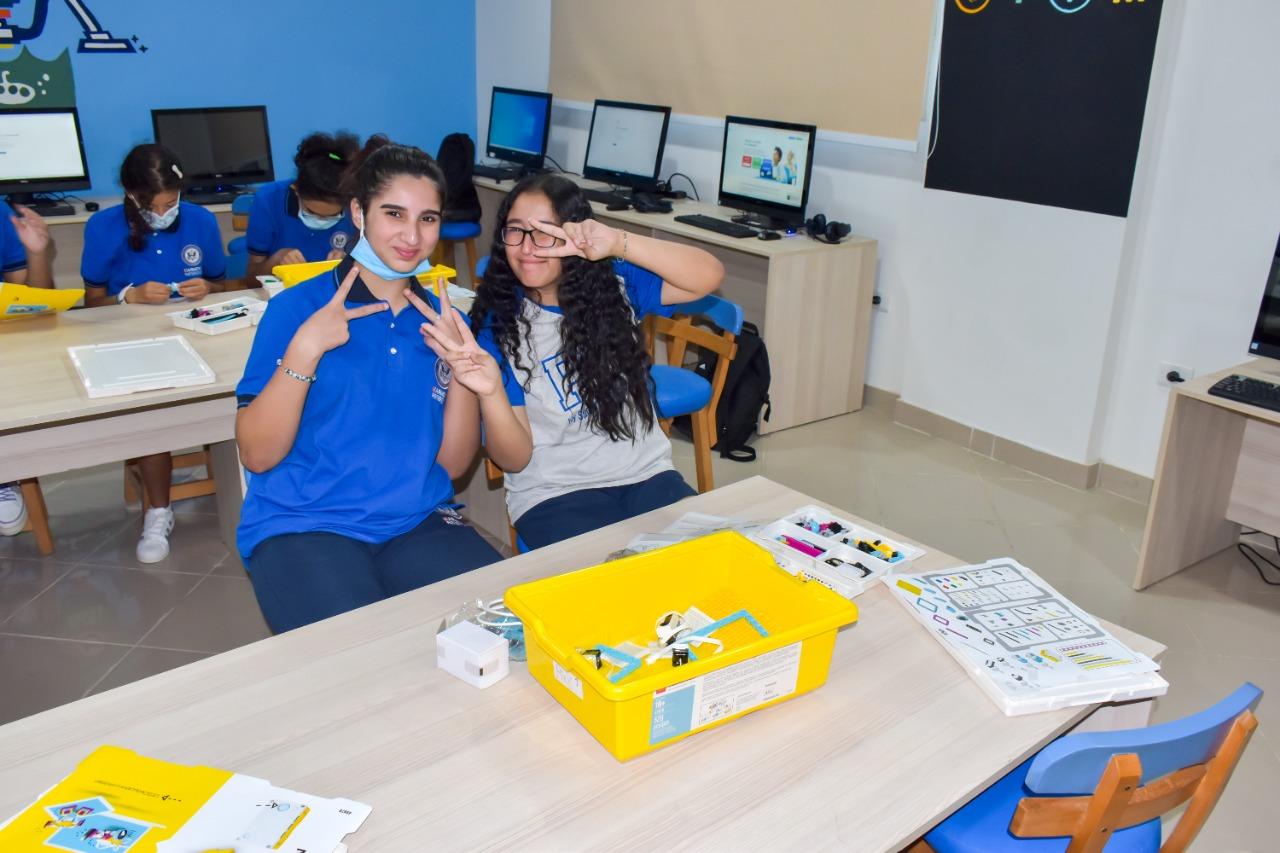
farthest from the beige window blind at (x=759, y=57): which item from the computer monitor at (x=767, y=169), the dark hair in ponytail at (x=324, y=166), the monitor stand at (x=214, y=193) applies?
the dark hair in ponytail at (x=324, y=166)

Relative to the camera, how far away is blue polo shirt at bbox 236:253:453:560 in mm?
1963

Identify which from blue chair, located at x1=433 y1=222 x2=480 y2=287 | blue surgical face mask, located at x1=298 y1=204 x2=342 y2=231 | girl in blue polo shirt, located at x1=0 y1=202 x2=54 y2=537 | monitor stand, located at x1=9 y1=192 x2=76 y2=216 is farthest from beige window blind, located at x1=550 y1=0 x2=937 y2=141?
girl in blue polo shirt, located at x1=0 y1=202 x2=54 y2=537

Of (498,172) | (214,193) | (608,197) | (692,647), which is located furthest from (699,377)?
(214,193)

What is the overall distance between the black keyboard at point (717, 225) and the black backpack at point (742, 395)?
0.48m

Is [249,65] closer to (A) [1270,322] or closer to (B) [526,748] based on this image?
(A) [1270,322]

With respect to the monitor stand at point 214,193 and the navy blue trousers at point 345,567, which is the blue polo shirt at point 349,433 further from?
the monitor stand at point 214,193

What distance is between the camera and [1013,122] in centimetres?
378

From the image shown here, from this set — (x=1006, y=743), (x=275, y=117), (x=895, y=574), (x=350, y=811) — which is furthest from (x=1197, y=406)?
(x=275, y=117)

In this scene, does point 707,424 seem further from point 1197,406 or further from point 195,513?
point 195,513

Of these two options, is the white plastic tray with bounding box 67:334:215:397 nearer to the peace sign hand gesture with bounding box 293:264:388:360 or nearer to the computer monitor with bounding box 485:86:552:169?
the peace sign hand gesture with bounding box 293:264:388:360

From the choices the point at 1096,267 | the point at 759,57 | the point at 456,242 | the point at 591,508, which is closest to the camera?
the point at 591,508

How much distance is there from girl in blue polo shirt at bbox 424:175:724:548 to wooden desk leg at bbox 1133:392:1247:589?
1607 millimetres

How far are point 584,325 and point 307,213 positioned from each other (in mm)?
1700

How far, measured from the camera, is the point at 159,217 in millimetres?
3264
